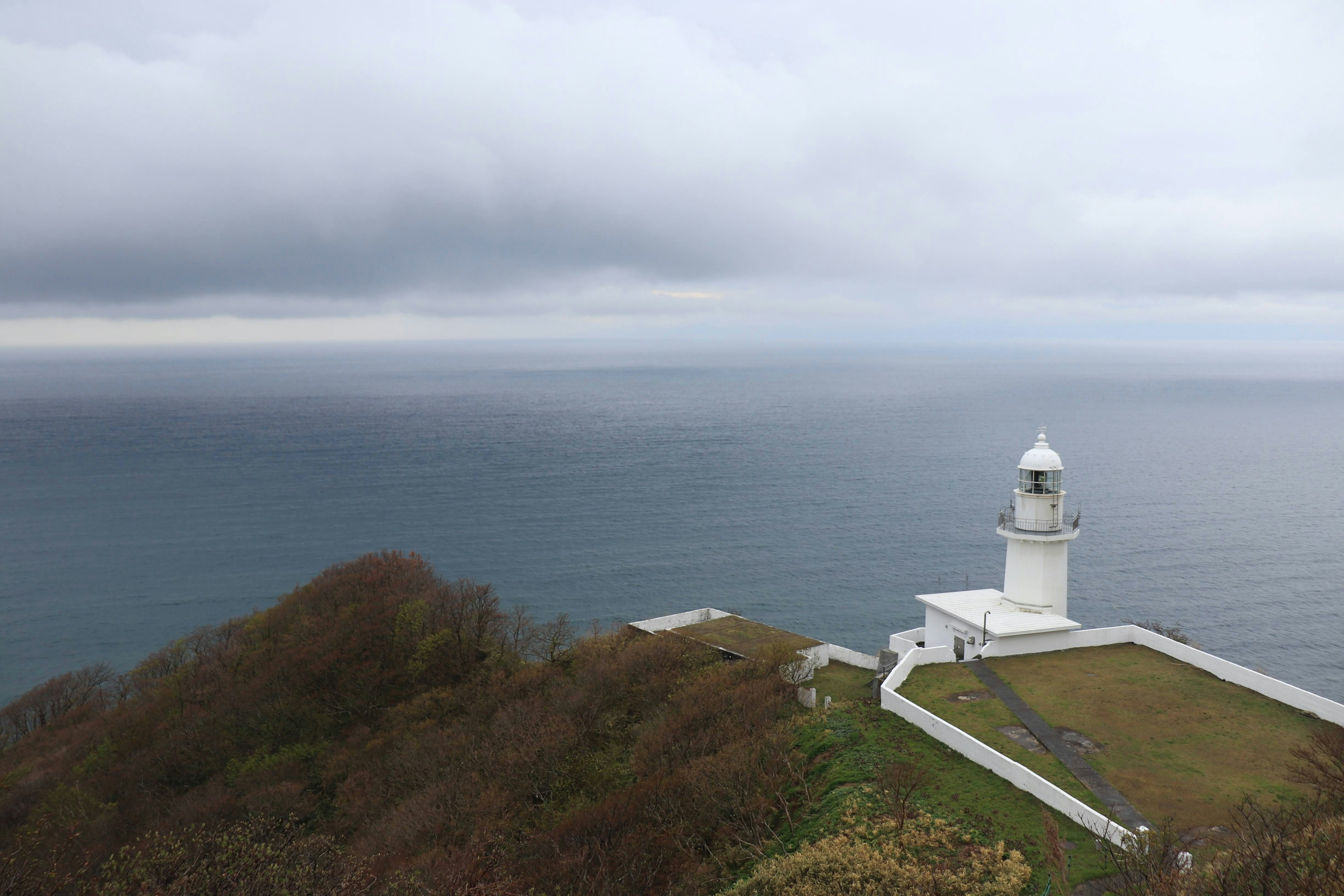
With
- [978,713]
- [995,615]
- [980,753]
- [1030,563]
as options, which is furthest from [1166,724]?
[1030,563]

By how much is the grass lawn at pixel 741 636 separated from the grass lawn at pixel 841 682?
1.37 m

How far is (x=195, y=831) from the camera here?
24.4m

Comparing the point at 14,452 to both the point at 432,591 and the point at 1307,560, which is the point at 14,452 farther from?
the point at 1307,560

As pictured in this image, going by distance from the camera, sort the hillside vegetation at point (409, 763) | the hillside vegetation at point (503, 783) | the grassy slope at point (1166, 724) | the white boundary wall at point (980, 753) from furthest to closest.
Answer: the grassy slope at point (1166, 724)
the hillside vegetation at point (409, 763)
the white boundary wall at point (980, 753)
the hillside vegetation at point (503, 783)

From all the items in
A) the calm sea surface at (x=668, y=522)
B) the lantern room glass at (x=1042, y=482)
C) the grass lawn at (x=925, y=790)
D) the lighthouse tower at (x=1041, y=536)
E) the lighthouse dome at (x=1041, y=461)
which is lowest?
the calm sea surface at (x=668, y=522)

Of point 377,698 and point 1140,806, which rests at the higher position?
point 1140,806

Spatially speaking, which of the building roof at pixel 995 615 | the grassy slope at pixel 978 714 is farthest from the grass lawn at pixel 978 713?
the building roof at pixel 995 615

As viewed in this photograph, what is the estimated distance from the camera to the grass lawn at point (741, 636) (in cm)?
3384

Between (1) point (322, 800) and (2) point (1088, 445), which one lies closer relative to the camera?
(1) point (322, 800)

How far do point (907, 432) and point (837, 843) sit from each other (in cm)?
12294

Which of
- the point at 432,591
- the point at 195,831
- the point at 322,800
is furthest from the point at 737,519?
the point at 195,831

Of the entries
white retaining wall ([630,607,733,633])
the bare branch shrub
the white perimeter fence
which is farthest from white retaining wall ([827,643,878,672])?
the bare branch shrub

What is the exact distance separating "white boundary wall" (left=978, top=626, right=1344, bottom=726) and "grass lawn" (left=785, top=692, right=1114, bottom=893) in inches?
320

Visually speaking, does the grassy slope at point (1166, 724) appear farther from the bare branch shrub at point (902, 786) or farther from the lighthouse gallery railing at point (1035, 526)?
the lighthouse gallery railing at point (1035, 526)
